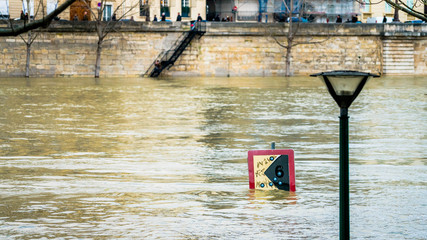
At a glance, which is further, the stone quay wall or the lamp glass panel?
the stone quay wall

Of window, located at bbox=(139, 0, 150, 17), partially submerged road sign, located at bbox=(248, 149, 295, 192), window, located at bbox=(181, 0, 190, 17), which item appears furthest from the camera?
window, located at bbox=(181, 0, 190, 17)

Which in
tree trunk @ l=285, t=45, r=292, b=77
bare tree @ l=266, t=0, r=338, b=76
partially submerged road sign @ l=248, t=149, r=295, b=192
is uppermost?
bare tree @ l=266, t=0, r=338, b=76

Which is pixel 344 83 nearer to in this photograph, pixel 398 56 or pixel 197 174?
pixel 197 174

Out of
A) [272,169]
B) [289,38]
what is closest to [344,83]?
[272,169]

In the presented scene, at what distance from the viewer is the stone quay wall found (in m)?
52.9

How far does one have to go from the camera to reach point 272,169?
10523 mm

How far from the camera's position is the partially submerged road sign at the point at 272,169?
10.3 metres

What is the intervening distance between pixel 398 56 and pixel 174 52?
14.8 meters

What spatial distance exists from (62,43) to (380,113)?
31913 mm

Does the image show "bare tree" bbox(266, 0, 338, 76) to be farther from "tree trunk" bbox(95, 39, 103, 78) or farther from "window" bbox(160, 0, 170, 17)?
"tree trunk" bbox(95, 39, 103, 78)

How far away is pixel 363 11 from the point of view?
66438 mm

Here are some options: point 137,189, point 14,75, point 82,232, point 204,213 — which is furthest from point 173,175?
point 14,75

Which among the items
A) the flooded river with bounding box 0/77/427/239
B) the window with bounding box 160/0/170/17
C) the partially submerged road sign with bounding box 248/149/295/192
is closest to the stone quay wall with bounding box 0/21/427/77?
the window with bounding box 160/0/170/17

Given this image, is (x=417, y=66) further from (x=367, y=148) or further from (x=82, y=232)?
(x=82, y=232)
